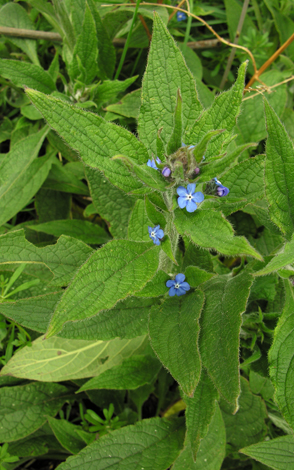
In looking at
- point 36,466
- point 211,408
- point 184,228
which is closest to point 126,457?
point 211,408

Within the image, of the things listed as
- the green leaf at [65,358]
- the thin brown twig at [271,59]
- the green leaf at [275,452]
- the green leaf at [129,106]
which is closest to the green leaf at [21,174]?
the green leaf at [129,106]

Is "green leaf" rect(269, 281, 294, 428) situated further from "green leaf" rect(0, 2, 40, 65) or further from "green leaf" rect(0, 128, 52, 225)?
"green leaf" rect(0, 2, 40, 65)

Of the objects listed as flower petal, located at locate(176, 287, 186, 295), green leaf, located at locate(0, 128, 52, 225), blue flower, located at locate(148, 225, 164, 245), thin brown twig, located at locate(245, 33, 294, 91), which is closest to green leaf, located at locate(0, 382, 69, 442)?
green leaf, located at locate(0, 128, 52, 225)

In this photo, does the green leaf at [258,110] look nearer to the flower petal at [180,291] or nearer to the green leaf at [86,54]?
the green leaf at [86,54]

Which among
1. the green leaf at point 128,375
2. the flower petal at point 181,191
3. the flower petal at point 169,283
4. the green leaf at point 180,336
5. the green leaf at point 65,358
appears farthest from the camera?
the green leaf at point 65,358

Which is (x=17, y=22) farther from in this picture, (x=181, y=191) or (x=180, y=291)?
(x=180, y=291)

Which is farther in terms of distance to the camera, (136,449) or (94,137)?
(136,449)

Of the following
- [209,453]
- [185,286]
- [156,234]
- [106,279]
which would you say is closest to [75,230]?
[185,286]
